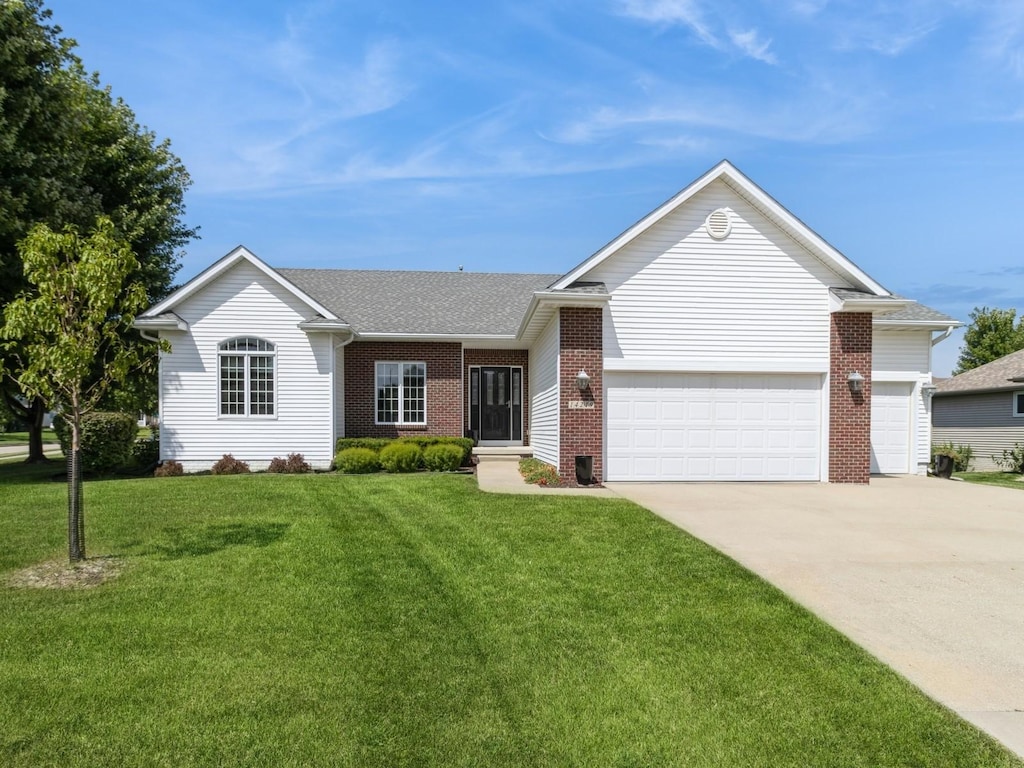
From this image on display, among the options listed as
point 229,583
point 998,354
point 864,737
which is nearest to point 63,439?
point 229,583

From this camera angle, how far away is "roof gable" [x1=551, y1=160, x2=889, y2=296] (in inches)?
524

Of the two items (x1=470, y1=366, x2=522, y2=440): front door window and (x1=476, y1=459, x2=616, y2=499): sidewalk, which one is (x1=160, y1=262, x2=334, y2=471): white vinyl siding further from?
(x1=470, y1=366, x2=522, y2=440): front door window

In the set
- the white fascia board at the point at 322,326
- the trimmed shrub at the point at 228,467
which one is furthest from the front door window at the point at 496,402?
the trimmed shrub at the point at 228,467

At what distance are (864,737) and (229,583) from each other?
540 centimetres

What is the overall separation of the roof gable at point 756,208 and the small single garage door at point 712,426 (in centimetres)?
216

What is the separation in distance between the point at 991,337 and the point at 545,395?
4406 cm

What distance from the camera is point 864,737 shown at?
3865 millimetres

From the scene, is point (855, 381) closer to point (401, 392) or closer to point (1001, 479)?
point (1001, 479)

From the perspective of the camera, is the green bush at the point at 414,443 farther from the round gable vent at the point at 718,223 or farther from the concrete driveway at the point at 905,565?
the round gable vent at the point at 718,223

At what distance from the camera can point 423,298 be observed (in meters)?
21.3

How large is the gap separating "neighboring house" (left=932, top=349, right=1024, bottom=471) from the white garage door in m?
9.34

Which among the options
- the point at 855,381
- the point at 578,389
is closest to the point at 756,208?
the point at 855,381

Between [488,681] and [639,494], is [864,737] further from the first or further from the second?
[639,494]

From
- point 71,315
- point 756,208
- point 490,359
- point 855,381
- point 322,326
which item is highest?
point 756,208
